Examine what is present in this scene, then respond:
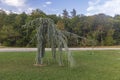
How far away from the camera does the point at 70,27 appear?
32.8 meters

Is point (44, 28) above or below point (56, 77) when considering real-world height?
above

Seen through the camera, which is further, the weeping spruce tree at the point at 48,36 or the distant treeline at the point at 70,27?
the distant treeline at the point at 70,27

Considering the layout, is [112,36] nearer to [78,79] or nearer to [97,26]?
[97,26]

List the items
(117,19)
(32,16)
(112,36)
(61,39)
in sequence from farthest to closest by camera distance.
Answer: (117,19)
(112,36)
(32,16)
(61,39)

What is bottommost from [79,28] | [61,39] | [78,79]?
[78,79]

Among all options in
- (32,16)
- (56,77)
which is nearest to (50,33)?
(56,77)

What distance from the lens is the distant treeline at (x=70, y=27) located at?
2945 cm

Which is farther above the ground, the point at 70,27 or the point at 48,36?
the point at 70,27

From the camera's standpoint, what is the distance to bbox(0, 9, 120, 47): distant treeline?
29.5 meters

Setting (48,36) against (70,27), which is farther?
(70,27)

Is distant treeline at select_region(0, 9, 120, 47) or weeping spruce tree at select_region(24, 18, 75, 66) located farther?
distant treeline at select_region(0, 9, 120, 47)

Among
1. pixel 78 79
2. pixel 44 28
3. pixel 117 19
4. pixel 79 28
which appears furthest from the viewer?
pixel 117 19

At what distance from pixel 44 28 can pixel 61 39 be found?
1356mm

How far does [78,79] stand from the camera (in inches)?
329
